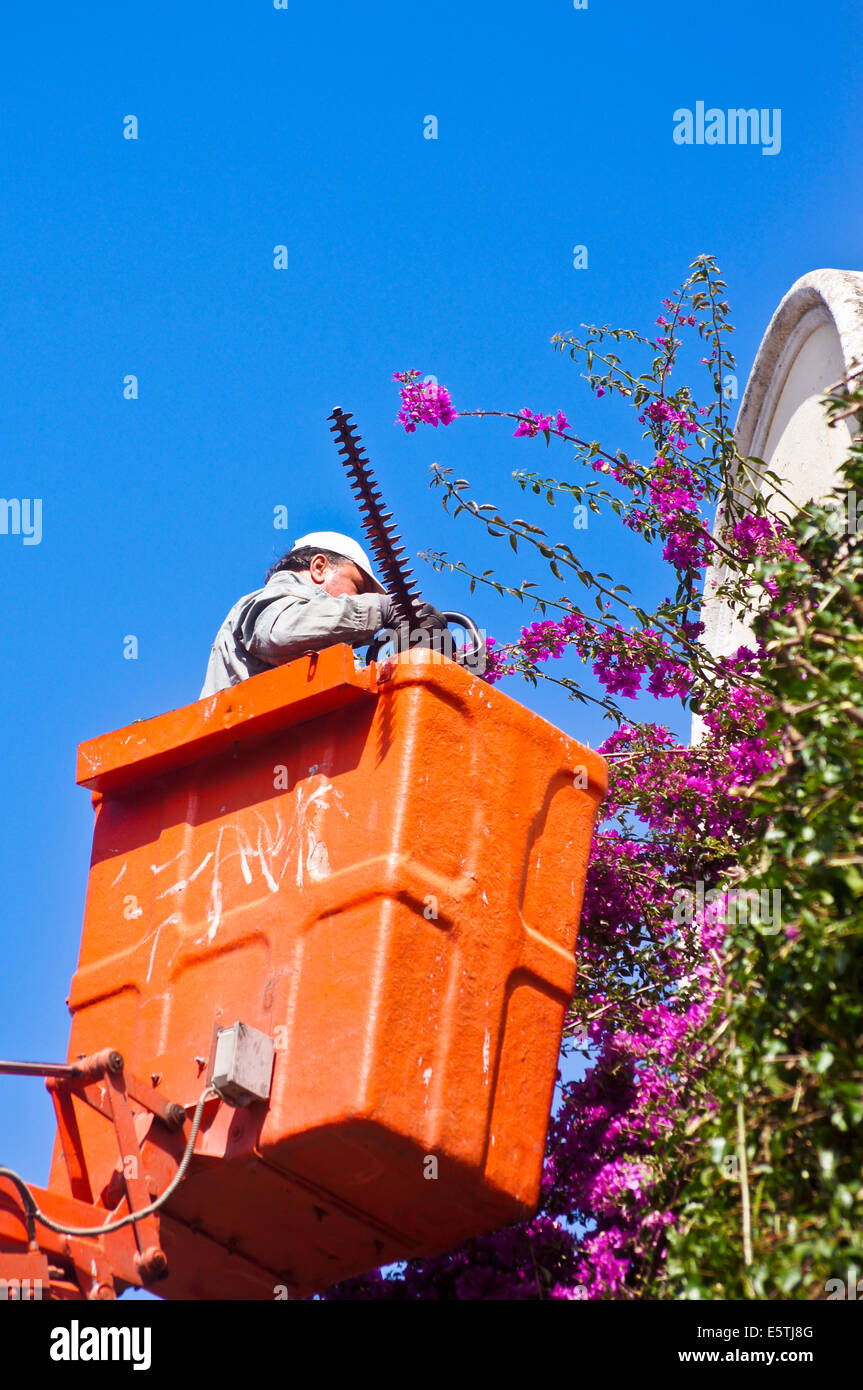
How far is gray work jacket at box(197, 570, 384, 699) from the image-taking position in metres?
3.94

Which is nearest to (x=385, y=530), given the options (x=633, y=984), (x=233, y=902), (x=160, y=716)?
(x=160, y=716)

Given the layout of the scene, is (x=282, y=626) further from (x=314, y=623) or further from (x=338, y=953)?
(x=338, y=953)

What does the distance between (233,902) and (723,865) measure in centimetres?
194

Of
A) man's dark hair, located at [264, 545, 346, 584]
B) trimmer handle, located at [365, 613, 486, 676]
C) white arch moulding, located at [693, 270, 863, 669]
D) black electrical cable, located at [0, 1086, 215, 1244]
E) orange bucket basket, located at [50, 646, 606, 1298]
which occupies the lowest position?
black electrical cable, located at [0, 1086, 215, 1244]

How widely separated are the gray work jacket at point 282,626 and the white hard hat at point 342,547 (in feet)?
0.57

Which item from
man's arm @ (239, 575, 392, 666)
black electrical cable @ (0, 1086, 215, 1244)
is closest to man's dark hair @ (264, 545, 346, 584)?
man's arm @ (239, 575, 392, 666)

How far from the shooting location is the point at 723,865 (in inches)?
202

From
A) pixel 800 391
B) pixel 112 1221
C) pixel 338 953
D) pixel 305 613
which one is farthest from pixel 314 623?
pixel 800 391

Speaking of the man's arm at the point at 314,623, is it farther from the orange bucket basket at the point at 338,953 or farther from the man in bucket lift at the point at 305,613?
the orange bucket basket at the point at 338,953

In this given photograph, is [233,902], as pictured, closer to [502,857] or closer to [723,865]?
[502,857]

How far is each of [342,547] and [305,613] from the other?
57cm

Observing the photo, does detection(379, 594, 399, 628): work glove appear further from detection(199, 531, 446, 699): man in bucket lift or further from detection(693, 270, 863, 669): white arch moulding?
detection(693, 270, 863, 669): white arch moulding

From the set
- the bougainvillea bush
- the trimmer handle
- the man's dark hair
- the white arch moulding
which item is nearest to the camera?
the bougainvillea bush
